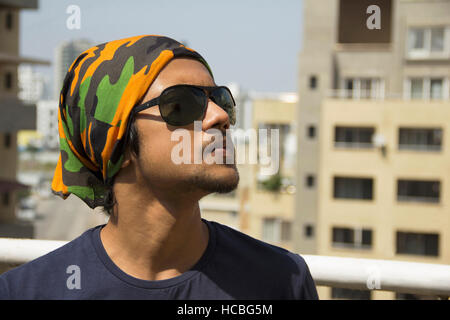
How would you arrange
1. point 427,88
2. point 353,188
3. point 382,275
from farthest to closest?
point 427,88, point 353,188, point 382,275

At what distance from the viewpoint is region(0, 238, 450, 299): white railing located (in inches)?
84.7

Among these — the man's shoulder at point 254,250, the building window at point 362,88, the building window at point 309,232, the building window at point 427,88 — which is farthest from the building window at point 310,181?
the man's shoulder at point 254,250

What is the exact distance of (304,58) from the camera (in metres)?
26.9

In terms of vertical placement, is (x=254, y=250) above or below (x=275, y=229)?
above

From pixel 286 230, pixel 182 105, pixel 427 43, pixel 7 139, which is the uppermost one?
pixel 427 43

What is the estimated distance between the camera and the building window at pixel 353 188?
81.9ft

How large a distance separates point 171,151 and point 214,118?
0.18m

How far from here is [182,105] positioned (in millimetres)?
1785

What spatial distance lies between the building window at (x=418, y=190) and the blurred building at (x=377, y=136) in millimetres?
40

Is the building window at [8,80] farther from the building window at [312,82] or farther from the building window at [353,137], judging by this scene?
the building window at [353,137]

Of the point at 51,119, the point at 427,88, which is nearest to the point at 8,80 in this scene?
the point at 427,88

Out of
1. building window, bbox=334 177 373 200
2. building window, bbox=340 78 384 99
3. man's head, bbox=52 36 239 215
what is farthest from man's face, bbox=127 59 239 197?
building window, bbox=340 78 384 99

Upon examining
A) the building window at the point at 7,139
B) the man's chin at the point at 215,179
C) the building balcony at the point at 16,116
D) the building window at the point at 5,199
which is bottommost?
the building window at the point at 5,199

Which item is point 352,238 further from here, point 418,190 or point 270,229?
point 270,229
